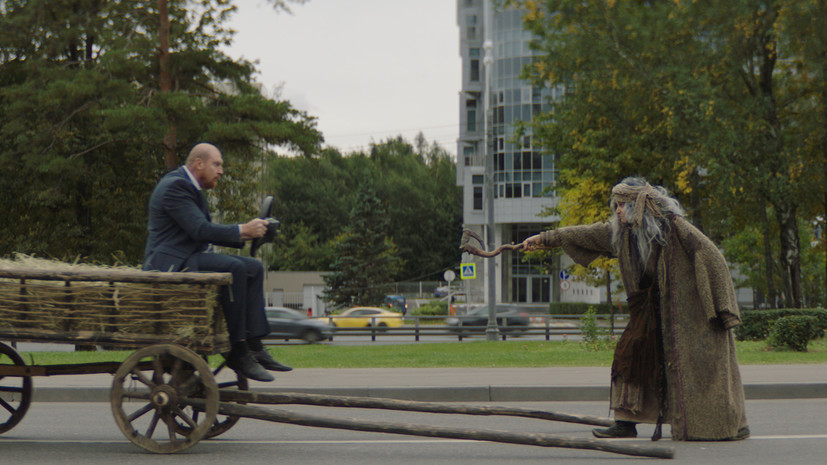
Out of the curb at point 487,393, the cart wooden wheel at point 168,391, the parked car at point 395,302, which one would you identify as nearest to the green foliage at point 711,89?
the curb at point 487,393

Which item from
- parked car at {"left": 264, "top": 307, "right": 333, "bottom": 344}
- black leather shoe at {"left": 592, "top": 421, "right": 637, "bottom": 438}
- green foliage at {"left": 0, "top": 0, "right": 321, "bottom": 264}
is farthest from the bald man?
parked car at {"left": 264, "top": 307, "right": 333, "bottom": 344}

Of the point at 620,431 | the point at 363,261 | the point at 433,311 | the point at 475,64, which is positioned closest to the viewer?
the point at 620,431

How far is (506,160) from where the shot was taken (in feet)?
212

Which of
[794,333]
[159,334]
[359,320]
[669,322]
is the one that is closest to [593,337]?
[794,333]

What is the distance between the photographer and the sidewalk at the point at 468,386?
9.70 metres

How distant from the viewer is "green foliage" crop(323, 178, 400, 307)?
60.1 metres

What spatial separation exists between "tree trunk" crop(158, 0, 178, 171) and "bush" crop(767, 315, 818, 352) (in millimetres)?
14161

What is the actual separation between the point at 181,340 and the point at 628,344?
10.2 feet

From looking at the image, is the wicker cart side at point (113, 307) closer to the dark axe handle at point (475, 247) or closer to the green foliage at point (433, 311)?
the dark axe handle at point (475, 247)

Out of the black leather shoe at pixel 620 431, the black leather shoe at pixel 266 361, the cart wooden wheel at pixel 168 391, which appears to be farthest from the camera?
the black leather shoe at pixel 620 431

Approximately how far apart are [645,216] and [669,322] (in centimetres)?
78

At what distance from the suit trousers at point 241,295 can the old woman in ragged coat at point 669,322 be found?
192 centimetres

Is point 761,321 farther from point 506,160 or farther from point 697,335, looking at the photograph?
point 506,160

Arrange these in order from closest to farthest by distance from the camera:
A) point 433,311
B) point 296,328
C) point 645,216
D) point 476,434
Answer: point 476,434 < point 645,216 < point 296,328 < point 433,311
